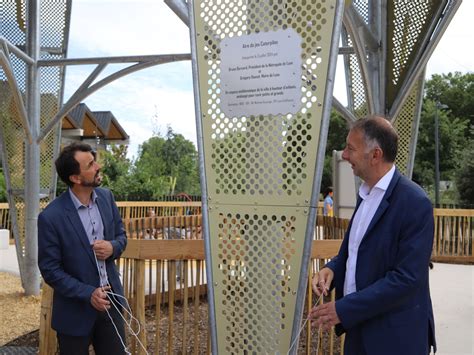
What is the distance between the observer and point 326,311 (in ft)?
6.76

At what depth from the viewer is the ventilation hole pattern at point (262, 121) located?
241 centimetres

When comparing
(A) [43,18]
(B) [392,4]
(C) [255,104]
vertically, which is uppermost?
(A) [43,18]

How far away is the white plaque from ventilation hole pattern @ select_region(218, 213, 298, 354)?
1.77 feet

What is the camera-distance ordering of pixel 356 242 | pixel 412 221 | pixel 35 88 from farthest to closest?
1. pixel 35 88
2. pixel 356 242
3. pixel 412 221

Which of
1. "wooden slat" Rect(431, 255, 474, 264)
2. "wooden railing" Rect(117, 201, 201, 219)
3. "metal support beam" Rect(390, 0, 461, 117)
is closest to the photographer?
"metal support beam" Rect(390, 0, 461, 117)

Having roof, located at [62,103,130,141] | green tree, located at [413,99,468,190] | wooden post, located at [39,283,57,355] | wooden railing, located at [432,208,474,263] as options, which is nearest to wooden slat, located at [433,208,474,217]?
wooden railing, located at [432,208,474,263]

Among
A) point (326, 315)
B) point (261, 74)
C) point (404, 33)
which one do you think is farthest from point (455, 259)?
Result: point (326, 315)

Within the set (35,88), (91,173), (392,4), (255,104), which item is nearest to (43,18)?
(35,88)

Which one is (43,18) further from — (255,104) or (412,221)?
(412,221)

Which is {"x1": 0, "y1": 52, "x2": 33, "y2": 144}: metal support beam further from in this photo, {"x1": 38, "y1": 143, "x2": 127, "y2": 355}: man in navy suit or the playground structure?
the playground structure

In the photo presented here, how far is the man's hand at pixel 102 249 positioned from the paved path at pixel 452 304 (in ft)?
11.9

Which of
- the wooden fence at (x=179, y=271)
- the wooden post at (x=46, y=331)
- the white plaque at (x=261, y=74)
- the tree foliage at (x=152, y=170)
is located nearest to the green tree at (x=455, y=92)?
the tree foliage at (x=152, y=170)

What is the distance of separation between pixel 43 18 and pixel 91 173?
6.29 metres

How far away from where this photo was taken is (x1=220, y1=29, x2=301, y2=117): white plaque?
95.7 inches
